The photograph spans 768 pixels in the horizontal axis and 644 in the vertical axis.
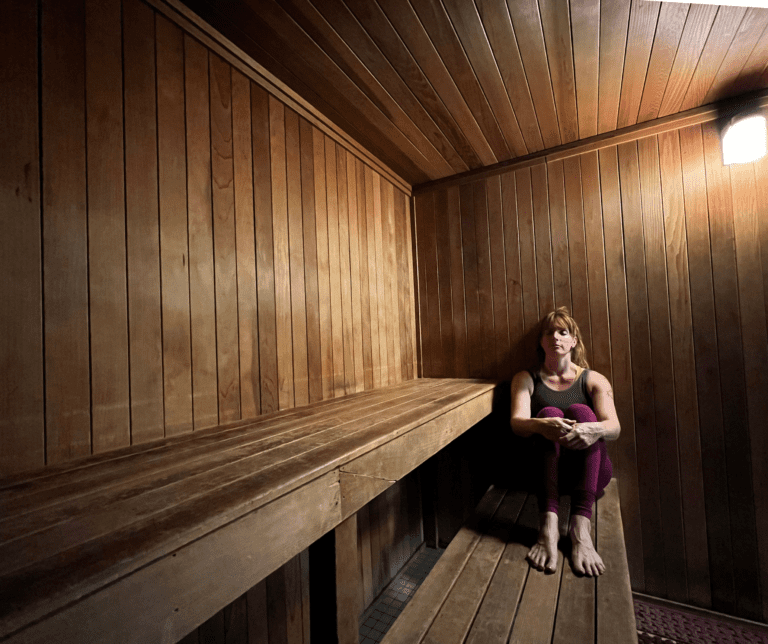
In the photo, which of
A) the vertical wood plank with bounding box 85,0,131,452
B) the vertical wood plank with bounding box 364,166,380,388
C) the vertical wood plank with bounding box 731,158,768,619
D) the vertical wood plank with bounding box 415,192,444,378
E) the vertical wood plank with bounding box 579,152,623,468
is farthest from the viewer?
the vertical wood plank with bounding box 415,192,444,378

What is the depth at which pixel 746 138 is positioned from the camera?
1.92 metres

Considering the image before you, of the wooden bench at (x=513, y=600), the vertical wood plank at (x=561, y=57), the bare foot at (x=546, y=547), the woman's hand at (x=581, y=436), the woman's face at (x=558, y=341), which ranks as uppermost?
the vertical wood plank at (x=561, y=57)

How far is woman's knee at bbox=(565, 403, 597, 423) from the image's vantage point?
6.11 feet

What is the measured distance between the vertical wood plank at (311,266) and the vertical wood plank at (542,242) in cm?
142

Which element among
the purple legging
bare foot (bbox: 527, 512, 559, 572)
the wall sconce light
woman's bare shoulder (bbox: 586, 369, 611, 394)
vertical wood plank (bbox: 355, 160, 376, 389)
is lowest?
bare foot (bbox: 527, 512, 559, 572)

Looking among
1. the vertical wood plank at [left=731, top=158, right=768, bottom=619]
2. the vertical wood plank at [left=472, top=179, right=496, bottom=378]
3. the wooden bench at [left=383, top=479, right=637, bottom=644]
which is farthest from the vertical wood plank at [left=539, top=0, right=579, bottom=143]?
the wooden bench at [left=383, top=479, right=637, bottom=644]

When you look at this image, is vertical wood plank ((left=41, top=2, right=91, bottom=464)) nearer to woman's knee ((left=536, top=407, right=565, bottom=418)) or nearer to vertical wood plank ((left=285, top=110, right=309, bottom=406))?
vertical wood plank ((left=285, top=110, right=309, bottom=406))

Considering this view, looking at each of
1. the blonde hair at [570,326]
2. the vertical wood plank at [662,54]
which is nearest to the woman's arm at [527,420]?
the blonde hair at [570,326]

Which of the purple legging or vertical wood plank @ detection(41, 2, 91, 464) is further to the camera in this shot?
the purple legging

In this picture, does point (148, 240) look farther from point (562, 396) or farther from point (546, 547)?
point (562, 396)

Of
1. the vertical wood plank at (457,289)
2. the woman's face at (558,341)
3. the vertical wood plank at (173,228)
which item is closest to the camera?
the vertical wood plank at (173,228)

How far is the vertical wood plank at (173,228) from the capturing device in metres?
1.29

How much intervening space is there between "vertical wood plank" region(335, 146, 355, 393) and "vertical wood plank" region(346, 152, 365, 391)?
31 mm

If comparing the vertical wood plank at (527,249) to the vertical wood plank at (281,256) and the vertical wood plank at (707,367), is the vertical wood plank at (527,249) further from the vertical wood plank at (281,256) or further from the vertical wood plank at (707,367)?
the vertical wood plank at (281,256)
